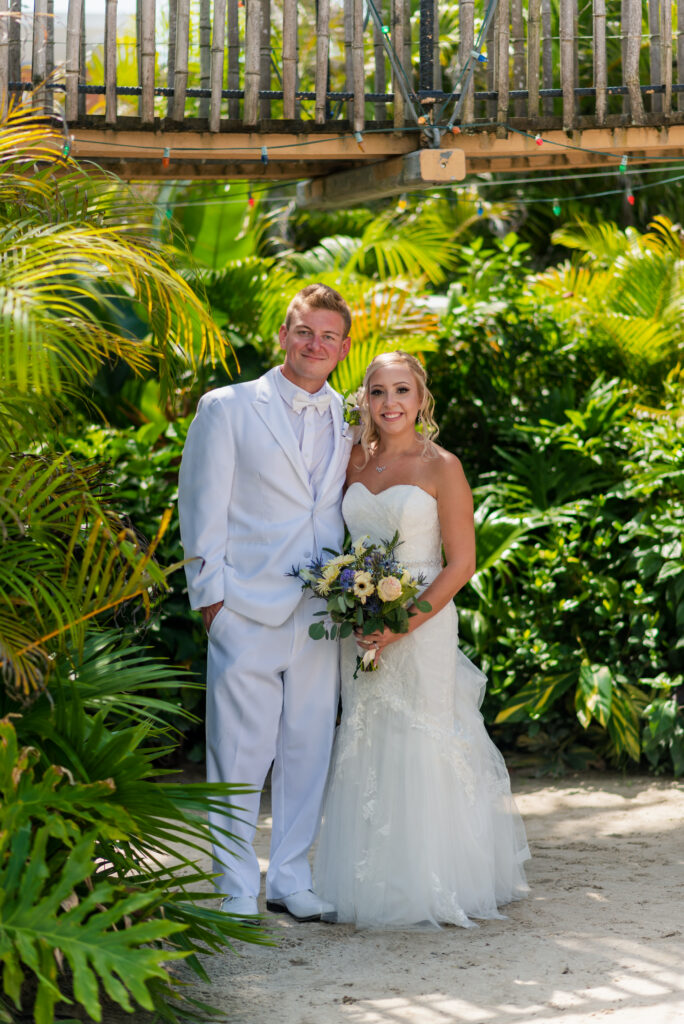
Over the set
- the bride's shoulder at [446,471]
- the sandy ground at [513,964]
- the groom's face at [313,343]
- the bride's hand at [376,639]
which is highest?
the groom's face at [313,343]

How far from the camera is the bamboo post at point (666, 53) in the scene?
18.6 ft

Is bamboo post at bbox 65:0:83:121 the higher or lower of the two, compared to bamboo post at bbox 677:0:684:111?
lower

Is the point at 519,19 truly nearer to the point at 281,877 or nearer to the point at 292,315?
the point at 292,315

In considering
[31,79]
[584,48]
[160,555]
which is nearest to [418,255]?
[584,48]

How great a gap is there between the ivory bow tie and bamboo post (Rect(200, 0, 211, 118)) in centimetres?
168

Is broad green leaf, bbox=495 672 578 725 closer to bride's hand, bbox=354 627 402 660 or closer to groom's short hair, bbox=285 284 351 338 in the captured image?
bride's hand, bbox=354 627 402 660

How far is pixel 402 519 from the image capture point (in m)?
4.38

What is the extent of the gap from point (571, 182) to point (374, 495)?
29.7 feet

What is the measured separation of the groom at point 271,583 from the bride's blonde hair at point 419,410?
15cm

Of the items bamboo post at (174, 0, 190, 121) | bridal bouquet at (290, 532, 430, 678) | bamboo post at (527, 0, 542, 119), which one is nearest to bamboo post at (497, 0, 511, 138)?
bamboo post at (527, 0, 542, 119)

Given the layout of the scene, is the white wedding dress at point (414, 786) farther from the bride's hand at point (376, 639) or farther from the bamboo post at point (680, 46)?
the bamboo post at point (680, 46)

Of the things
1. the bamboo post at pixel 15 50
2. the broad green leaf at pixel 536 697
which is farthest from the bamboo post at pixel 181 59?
the broad green leaf at pixel 536 697

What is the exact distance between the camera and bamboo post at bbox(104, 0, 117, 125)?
4.95m

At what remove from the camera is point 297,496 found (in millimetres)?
4371
